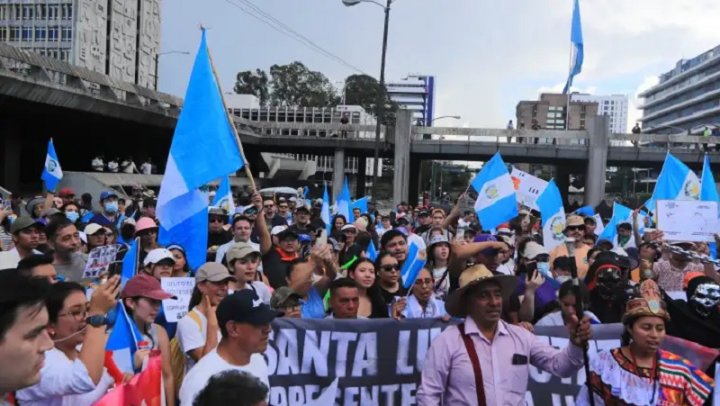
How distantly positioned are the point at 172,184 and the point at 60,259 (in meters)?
1.09

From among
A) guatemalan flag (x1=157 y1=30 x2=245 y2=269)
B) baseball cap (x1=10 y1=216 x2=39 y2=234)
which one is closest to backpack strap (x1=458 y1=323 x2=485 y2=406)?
guatemalan flag (x1=157 y1=30 x2=245 y2=269)

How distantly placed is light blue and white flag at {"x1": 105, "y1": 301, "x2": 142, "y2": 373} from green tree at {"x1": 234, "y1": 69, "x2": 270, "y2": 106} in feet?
260

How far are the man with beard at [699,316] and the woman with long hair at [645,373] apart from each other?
0.73 m

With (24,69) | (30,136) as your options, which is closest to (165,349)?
(24,69)

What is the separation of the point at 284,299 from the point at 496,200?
20.8 feet

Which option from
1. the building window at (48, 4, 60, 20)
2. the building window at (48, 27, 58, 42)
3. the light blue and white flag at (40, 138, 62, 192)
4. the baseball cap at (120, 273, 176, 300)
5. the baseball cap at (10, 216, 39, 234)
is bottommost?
the baseball cap at (120, 273, 176, 300)

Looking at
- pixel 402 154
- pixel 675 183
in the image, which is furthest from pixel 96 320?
pixel 402 154

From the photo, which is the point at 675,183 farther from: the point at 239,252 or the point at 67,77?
the point at 67,77

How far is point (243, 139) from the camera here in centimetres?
3541

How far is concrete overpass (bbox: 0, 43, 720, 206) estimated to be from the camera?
25094 millimetres

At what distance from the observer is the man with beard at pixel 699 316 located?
4.48m

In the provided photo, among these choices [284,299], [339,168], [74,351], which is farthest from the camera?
[339,168]

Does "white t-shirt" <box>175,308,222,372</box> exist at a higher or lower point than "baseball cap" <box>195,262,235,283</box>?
lower

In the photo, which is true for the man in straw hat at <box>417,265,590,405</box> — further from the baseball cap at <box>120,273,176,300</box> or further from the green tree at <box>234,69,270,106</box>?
the green tree at <box>234,69,270,106</box>
